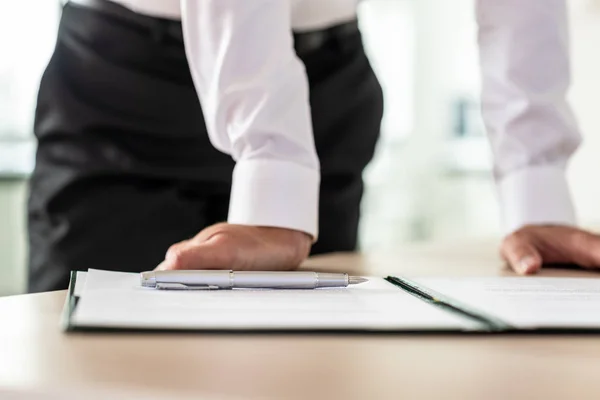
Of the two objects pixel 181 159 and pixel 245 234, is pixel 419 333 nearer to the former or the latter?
pixel 245 234

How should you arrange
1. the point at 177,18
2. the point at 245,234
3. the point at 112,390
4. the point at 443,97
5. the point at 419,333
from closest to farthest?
1. the point at 112,390
2. the point at 419,333
3. the point at 245,234
4. the point at 177,18
5. the point at 443,97

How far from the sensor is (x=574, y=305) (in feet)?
1.62

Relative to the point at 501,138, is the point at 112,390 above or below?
below

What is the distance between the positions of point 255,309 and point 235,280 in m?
0.11

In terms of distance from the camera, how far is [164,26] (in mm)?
941

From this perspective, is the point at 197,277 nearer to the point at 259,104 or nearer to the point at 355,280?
the point at 355,280

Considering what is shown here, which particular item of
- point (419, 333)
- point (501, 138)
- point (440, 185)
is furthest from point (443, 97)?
point (419, 333)

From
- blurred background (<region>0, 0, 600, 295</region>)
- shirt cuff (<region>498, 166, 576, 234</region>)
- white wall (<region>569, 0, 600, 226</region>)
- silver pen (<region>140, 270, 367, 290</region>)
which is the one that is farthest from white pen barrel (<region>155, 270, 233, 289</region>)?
blurred background (<region>0, 0, 600, 295</region>)

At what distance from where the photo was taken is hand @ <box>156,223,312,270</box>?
2.08ft

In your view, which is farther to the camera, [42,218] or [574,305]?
[42,218]

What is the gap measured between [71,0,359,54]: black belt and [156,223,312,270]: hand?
33cm

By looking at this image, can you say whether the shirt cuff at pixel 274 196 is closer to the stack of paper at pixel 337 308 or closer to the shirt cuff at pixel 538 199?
the stack of paper at pixel 337 308

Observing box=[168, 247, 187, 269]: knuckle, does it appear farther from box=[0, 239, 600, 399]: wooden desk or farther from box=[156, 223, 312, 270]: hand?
box=[0, 239, 600, 399]: wooden desk

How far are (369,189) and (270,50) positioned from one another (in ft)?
10.9
